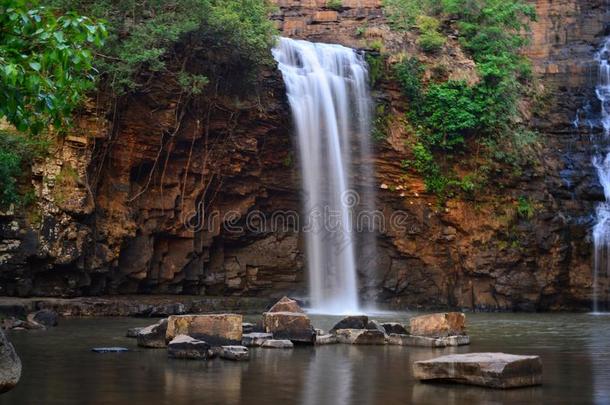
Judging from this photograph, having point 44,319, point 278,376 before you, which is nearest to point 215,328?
point 278,376

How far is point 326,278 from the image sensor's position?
28938mm

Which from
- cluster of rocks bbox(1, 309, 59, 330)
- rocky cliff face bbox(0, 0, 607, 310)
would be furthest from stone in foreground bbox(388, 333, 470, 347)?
rocky cliff face bbox(0, 0, 607, 310)

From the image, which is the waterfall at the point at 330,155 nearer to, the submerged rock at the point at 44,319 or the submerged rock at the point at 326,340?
the submerged rock at the point at 44,319

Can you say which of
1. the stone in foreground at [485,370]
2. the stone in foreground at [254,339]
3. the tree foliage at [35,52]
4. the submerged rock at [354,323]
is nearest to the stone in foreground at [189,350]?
the stone in foreground at [254,339]

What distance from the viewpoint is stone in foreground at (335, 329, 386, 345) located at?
15008 mm

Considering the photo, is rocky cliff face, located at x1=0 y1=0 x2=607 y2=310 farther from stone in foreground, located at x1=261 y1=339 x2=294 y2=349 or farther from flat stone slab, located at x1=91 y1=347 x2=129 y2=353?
stone in foreground, located at x1=261 y1=339 x2=294 y2=349

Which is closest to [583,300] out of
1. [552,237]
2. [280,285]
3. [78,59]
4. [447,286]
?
[552,237]

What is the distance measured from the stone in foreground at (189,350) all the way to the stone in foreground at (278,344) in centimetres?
187

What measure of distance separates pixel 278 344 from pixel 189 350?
7.49ft

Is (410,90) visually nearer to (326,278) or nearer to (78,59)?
(326,278)

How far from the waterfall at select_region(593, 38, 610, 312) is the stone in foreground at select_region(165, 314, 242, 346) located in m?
19.4

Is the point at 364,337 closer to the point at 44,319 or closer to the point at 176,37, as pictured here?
the point at 44,319

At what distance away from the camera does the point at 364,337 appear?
1502 cm

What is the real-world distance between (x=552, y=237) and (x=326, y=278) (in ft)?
28.4
